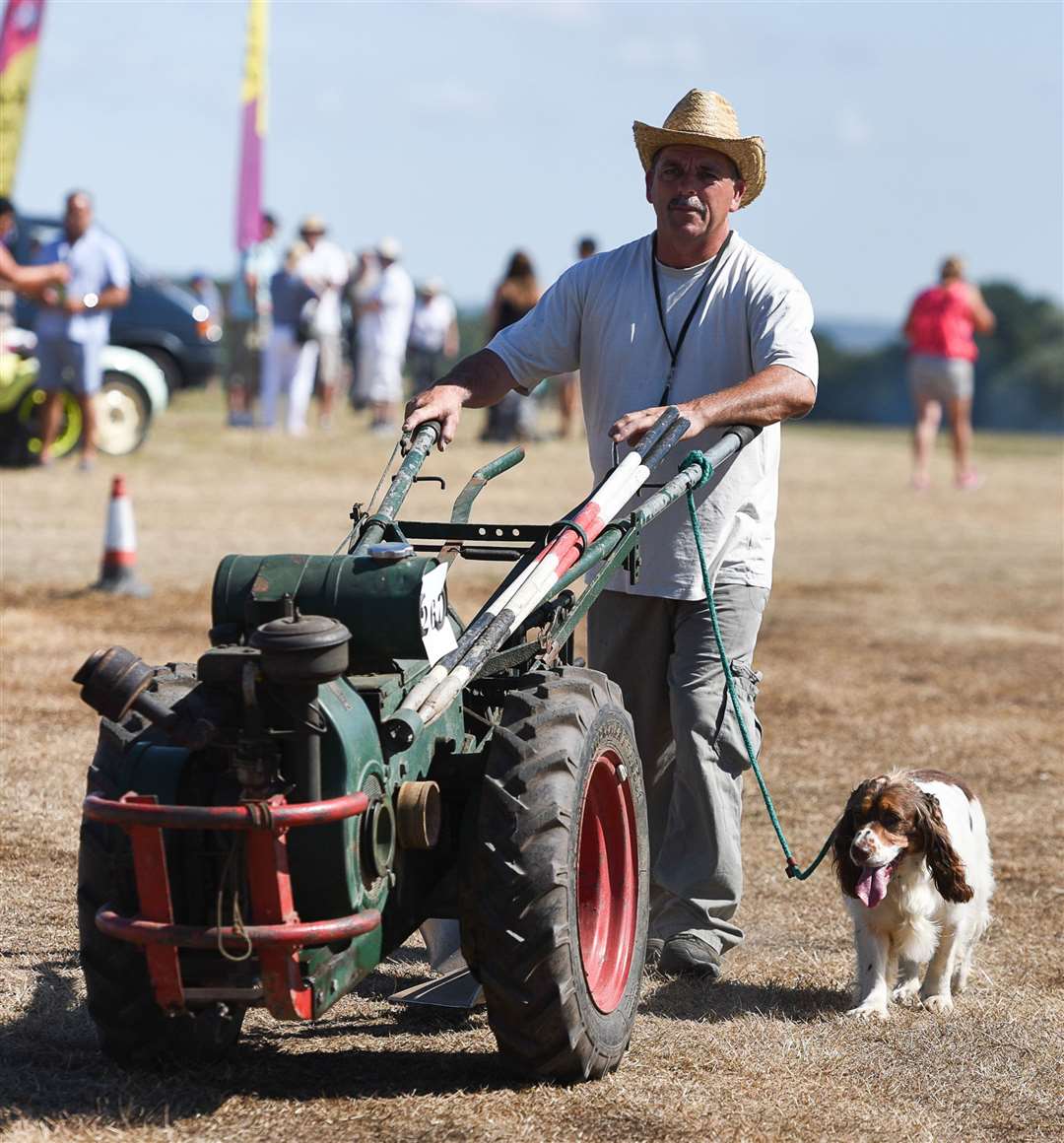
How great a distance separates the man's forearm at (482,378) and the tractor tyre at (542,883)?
1242 millimetres

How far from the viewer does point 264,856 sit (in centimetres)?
392

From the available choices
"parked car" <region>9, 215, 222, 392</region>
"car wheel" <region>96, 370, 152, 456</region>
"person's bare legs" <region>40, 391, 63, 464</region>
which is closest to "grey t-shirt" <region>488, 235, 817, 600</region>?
"person's bare legs" <region>40, 391, 63, 464</region>

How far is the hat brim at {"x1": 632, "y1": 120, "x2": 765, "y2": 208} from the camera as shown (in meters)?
5.61

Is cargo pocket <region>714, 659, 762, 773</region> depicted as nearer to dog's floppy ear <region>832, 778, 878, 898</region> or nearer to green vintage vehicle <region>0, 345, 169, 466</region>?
dog's floppy ear <region>832, 778, 878, 898</region>

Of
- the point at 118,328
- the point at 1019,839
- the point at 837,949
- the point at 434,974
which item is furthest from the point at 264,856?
the point at 118,328

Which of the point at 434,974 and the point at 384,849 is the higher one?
the point at 384,849

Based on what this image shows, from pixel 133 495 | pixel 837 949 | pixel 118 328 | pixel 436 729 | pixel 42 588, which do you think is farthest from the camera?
pixel 118 328

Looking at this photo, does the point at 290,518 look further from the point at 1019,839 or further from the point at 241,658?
the point at 241,658

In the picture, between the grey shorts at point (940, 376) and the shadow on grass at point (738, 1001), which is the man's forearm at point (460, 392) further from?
the grey shorts at point (940, 376)

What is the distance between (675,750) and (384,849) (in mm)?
1749

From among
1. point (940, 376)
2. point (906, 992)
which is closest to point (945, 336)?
point (940, 376)

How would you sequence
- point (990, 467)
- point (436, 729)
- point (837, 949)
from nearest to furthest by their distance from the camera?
point (436, 729) < point (837, 949) < point (990, 467)

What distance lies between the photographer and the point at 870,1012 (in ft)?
18.0

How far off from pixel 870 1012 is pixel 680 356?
1904 millimetres
